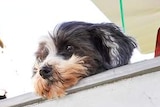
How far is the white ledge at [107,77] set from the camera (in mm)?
780

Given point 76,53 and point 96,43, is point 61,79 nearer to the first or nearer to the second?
point 76,53

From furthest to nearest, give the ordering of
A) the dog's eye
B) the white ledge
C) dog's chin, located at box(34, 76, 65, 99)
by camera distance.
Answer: the dog's eye → dog's chin, located at box(34, 76, 65, 99) → the white ledge

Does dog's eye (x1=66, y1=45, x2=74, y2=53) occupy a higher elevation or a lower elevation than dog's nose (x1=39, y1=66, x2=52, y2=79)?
higher

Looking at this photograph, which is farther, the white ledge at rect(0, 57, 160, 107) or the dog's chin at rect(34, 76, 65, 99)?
the dog's chin at rect(34, 76, 65, 99)

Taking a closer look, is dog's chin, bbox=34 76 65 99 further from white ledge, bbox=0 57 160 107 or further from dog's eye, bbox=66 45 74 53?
dog's eye, bbox=66 45 74 53

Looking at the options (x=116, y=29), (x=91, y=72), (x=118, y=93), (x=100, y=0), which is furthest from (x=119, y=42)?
(x=100, y=0)

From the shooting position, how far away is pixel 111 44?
3.75 feet

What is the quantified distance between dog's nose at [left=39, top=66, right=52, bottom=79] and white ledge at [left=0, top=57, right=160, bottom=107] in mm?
87

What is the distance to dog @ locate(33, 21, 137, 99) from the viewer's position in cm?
101

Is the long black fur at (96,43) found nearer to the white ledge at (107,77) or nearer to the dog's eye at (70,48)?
the dog's eye at (70,48)

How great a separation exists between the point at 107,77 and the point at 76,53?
27cm

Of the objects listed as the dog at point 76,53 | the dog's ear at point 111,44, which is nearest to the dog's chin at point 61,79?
the dog at point 76,53

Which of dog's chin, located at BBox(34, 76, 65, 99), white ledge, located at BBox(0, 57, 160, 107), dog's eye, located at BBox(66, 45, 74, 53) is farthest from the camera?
dog's eye, located at BBox(66, 45, 74, 53)

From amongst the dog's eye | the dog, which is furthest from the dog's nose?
the dog's eye
